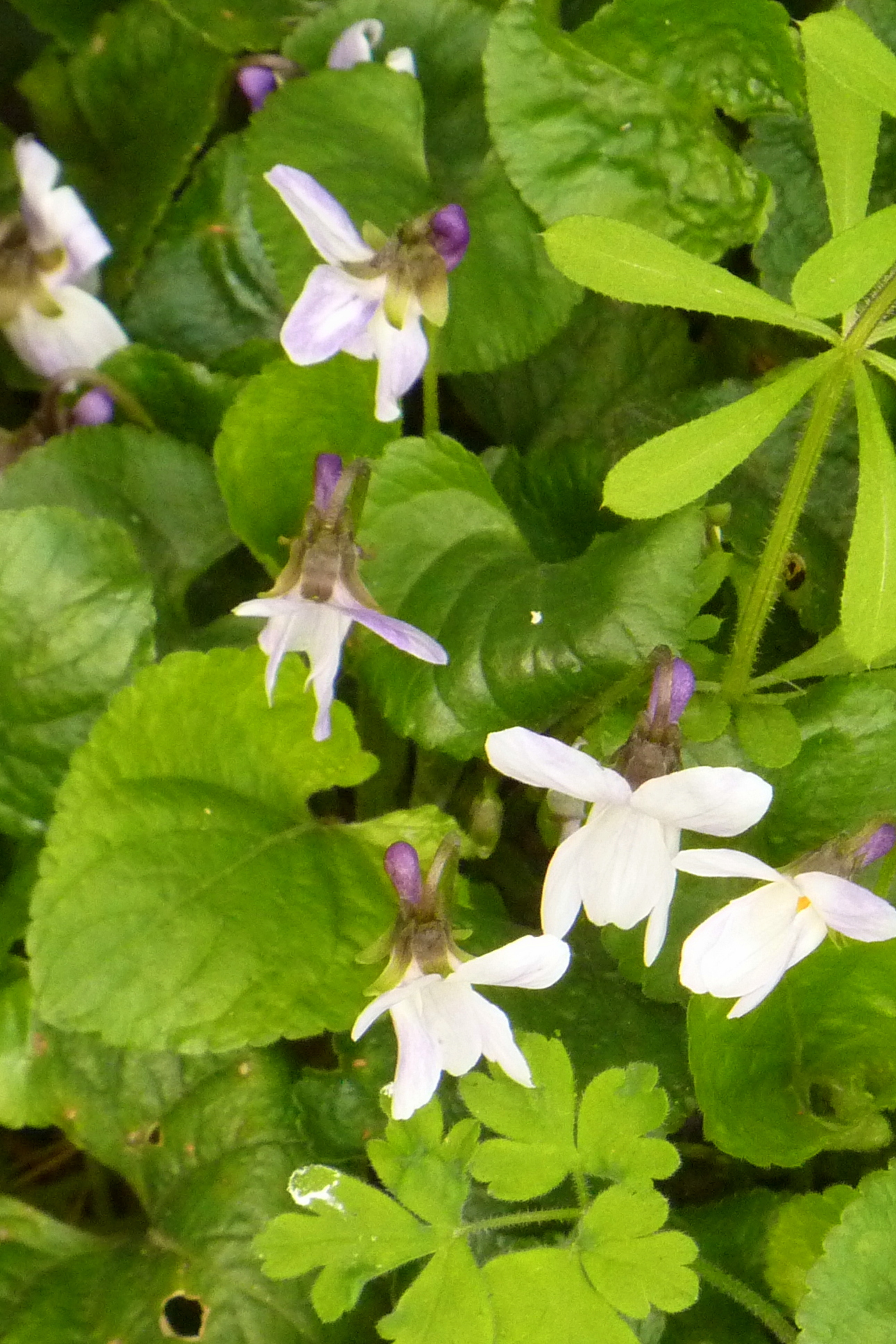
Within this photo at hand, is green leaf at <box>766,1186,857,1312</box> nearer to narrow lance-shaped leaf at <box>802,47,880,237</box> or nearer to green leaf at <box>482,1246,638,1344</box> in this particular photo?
green leaf at <box>482,1246,638,1344</box>

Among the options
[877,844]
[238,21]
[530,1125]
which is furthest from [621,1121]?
[238,21]

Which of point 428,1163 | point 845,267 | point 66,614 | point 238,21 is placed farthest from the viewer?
point 238,21

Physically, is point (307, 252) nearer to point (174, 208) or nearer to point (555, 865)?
point (174, 208)

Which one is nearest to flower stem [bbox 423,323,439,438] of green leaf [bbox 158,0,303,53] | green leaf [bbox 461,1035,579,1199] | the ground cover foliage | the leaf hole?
the ground cover foliage

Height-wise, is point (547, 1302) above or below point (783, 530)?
below

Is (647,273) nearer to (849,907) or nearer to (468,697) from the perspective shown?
(468,697)

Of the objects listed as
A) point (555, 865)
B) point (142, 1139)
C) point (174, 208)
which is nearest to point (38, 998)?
point (142, 1139)

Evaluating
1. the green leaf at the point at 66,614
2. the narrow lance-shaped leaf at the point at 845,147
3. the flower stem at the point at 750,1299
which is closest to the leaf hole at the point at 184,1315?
the flower stem at the point at 750,1299
